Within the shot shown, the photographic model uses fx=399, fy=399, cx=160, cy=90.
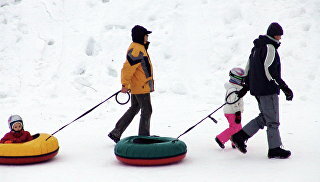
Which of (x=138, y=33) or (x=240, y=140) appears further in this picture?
(x=138, y=33)

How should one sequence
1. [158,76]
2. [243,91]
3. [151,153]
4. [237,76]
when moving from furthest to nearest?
[158,76] → [237,76] → [243,91] → [151,153]

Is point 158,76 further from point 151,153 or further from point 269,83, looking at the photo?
point 151,153

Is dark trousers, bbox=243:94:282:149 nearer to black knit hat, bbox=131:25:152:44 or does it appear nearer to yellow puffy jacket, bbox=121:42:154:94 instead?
yellow puffy jacket, bbox=121:42:154:94

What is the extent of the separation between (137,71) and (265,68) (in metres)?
1.99

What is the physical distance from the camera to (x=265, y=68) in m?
5.48

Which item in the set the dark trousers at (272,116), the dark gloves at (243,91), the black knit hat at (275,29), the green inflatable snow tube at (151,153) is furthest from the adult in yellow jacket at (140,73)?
the black knit hat at (275,29)

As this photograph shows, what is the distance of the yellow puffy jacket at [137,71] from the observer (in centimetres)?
623

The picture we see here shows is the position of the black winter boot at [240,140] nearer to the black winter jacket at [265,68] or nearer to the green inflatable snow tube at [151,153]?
the black winter jacket at [265,68]

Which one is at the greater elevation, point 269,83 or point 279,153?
point 269,83

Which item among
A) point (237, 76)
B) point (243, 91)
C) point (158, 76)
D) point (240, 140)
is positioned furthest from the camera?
point (158, 76)

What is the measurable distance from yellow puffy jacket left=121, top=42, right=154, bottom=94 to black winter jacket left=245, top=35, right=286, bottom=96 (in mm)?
1628

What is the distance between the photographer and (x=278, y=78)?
5.45m

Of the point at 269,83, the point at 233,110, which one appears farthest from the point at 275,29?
the point at 233,110

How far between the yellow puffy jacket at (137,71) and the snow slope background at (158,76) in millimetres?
1147
